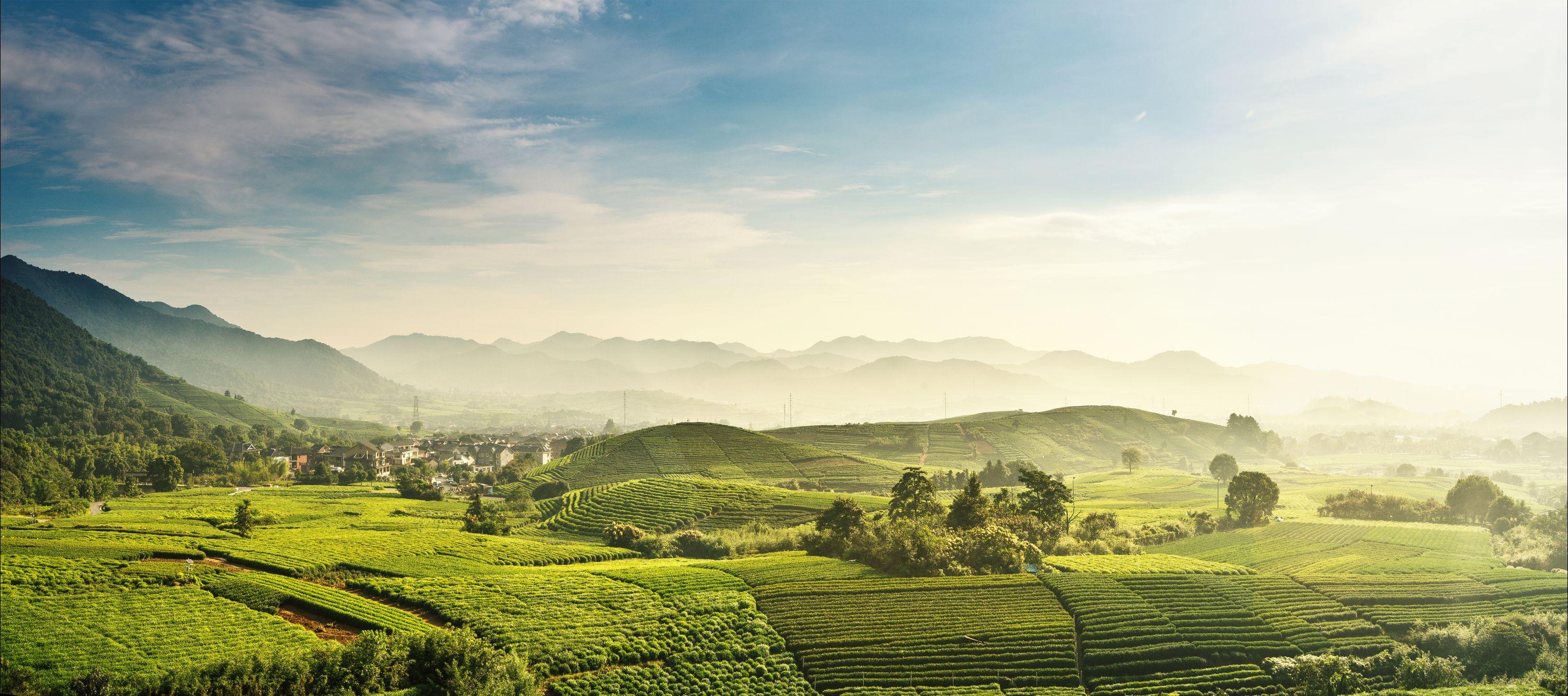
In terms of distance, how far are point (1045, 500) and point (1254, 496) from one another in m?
29.9

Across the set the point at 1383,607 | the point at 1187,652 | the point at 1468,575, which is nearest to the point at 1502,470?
the point at 1468,575

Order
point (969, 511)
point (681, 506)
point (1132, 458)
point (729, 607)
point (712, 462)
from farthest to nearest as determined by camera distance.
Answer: point (1132, 458), point (712, 462), point (681, 506), point (969, 511), point (729, 607)

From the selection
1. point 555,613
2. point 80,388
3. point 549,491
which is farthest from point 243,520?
point 80,388

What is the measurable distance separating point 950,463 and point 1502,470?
122649mm

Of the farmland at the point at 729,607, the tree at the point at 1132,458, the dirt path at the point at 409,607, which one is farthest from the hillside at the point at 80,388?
the tree at the point at 1132,458

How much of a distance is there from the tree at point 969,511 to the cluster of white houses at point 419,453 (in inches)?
3564

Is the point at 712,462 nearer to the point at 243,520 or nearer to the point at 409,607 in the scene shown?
the point at 243,520

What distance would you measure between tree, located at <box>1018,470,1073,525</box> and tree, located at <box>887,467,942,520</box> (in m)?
8.33

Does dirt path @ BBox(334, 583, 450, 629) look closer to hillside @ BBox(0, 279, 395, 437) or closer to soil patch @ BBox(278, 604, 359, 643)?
soil patch @ BBox(278, 604, 359, 643)

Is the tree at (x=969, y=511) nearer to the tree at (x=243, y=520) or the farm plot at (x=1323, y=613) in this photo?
the farm plot at (x=1323, y=613)

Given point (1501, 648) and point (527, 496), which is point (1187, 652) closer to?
point (1501, 648)

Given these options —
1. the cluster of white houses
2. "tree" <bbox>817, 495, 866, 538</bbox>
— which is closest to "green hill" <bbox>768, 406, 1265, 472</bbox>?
the cluster of white houses

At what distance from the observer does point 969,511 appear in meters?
62.0

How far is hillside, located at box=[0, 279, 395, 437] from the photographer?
426ft
